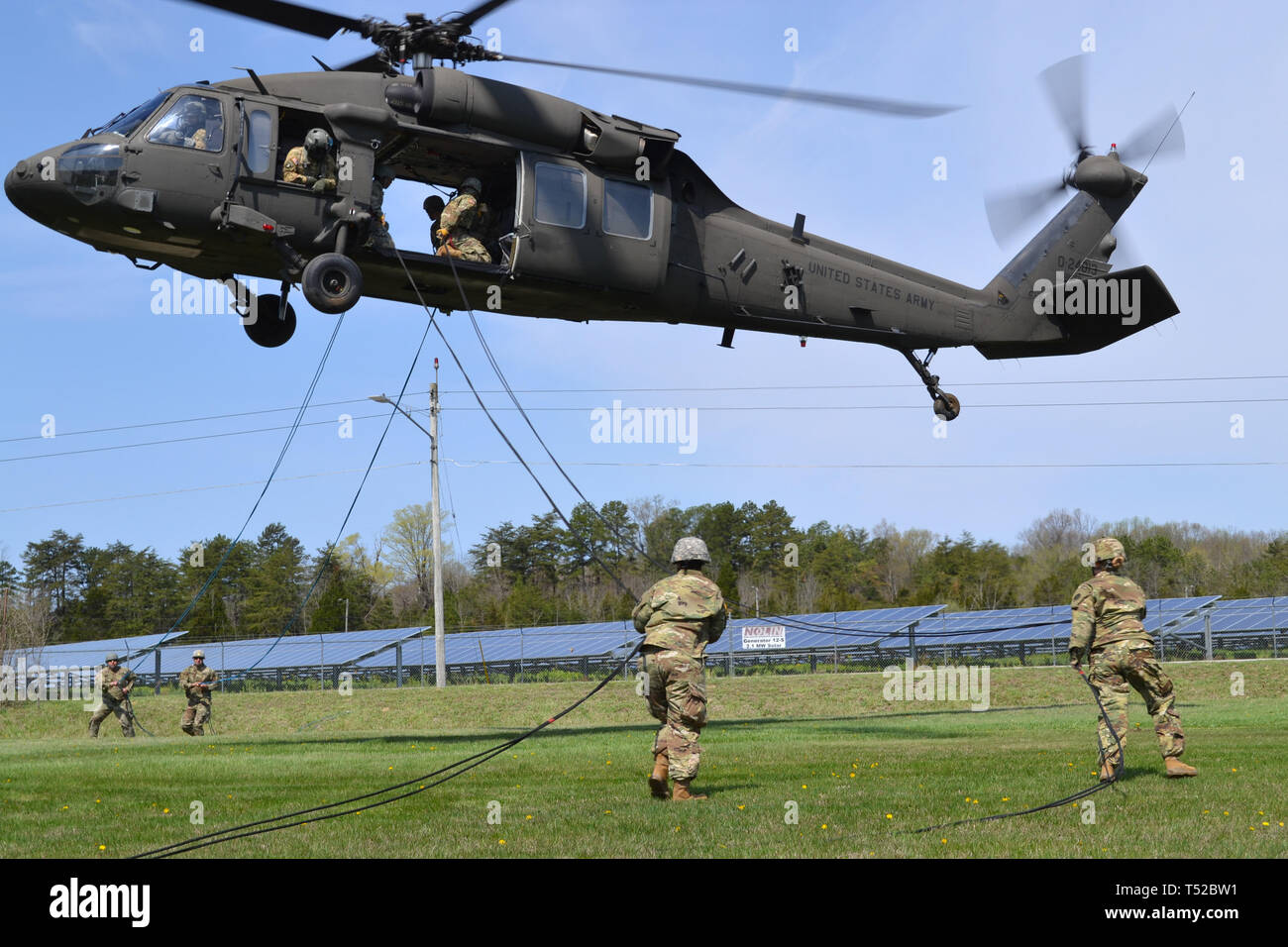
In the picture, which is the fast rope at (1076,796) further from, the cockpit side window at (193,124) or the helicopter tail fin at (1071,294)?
the cockpit side window at (193,124)

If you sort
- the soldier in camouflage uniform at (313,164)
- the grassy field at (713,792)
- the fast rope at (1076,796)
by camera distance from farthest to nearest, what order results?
the soldier in camouflage uniform at (313,164)
the fast rope at (1076,796)
the grassy field at (713,792)

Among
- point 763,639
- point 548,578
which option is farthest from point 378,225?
point 548,578

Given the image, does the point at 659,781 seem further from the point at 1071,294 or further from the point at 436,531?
the point at 436,531

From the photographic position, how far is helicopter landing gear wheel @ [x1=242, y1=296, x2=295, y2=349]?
651 inches

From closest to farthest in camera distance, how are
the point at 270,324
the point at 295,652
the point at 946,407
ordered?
1. the point at 270,324
2. the point at 946,407
3. the point at 295,652

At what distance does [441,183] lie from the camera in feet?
55.6

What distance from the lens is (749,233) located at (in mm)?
18422

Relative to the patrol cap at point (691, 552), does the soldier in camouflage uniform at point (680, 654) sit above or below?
below

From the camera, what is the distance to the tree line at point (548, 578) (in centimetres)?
7719

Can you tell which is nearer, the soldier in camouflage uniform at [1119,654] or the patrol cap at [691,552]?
the patrol cap at [691,552]

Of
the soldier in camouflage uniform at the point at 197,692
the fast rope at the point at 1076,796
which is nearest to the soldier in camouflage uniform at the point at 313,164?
the fast rope at the point at 1076,796

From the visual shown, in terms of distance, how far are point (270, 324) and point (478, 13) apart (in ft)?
17.1

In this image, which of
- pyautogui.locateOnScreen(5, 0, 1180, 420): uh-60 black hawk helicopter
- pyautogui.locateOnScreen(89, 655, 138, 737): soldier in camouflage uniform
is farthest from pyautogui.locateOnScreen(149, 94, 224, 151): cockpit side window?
pyautogui.locateOnScreen(89, 655, 138, 737): soldier in camouflage uniform

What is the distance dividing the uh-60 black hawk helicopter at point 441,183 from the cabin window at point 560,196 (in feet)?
0.07
